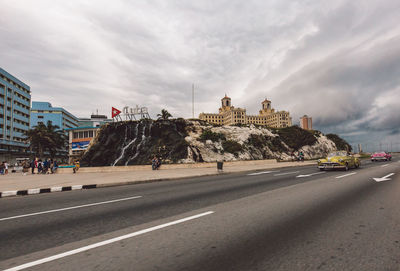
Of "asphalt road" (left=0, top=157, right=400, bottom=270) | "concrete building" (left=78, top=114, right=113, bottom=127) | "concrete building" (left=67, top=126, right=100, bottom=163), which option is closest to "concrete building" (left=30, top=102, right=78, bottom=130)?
"concrete building" (left=67, top=126, right=100, bottom=163)

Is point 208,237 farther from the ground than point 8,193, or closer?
farther from the ground

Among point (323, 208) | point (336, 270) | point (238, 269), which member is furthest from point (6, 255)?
point (323, 208)

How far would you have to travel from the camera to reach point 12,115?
6781 cm

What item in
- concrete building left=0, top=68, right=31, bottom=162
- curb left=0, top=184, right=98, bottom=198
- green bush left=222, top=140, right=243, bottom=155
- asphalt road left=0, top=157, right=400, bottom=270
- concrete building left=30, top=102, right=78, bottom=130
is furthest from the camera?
concrete building left=30, top=102, right=78, bottom=130

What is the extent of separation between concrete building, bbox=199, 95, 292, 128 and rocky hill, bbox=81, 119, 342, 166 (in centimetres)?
9196

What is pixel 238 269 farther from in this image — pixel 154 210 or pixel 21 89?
pixel 21 89

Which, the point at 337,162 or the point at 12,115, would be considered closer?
the point at 337,162

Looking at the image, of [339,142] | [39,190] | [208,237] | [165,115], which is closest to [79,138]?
[165,115]

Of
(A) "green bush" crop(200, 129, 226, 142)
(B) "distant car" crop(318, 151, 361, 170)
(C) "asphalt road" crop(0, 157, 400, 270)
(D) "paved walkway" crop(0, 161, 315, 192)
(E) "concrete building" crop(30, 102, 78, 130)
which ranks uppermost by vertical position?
(E) "concrete building" crop(30, 102, 78, 130)

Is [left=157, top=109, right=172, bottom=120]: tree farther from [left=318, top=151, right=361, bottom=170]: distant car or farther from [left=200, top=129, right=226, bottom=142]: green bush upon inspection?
[left=318, top=151, right=361, bottom=170]: distant car

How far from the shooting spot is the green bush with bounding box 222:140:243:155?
41.9 metres

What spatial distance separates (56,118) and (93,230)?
121 meters

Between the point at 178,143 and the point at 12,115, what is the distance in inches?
2478

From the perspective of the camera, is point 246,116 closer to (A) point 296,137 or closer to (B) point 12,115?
(A) point 296,137
